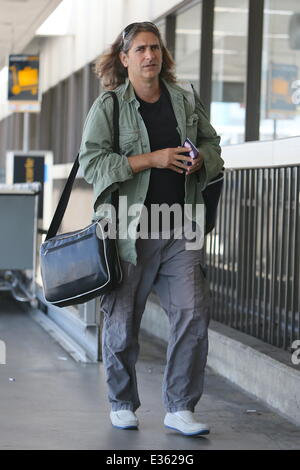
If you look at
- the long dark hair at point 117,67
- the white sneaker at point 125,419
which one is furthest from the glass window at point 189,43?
the white sneaker at point 125,419

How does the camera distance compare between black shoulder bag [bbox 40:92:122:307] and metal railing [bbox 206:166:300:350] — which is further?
metal railing [bbox 206:166:300:350]

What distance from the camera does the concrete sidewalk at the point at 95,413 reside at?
429 cm

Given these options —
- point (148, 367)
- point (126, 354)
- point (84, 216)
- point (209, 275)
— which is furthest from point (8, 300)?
point (126, 354)

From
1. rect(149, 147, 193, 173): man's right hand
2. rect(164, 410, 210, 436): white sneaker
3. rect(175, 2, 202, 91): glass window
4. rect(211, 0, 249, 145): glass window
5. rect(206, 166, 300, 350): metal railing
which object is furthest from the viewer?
rect(175, 2, 202, 91): glass window

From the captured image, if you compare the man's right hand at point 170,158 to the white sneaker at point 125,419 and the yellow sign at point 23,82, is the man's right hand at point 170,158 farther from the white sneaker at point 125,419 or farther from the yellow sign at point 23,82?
the yellow sign at point 23,82

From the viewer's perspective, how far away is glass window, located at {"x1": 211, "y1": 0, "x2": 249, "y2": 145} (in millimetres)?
7418

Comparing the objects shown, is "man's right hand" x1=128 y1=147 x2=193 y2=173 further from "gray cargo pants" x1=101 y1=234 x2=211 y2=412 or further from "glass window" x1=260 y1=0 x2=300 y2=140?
"glass window" x1=260 y1=0 x2=300 y2=140

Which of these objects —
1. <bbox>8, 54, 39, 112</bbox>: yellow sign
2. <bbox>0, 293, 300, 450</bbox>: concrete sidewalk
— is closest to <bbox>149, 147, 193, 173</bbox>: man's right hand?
<bbox>0, 293, 300, 450</bbox>: concrete sidewalk

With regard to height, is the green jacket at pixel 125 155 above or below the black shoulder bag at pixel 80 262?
above

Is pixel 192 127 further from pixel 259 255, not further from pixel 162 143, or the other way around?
pixel 259 255

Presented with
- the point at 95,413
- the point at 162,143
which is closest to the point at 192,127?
the point at 162,143

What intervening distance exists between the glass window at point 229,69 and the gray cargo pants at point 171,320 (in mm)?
3092

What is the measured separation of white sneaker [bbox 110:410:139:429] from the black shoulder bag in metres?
0.55

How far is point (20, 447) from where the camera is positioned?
4148 millimetres
